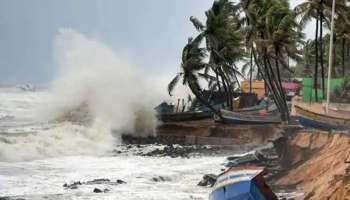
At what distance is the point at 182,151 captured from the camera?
3102 cm

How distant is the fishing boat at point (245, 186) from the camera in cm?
1293

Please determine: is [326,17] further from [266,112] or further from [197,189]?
[197,189]

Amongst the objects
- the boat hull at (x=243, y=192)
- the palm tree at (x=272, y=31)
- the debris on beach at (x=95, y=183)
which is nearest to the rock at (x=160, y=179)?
the debris on beach at (x=95, y=183)

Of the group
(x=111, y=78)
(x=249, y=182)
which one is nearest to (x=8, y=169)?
(x=249, y=182)

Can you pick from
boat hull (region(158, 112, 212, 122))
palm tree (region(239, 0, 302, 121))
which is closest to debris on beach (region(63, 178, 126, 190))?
palm tree (region(239, 0, 302, 121))

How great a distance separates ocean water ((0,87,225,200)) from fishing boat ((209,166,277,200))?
3.88 metres

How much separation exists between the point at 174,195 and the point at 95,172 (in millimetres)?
6559

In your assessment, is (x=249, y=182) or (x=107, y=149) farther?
(x=107, y=149)

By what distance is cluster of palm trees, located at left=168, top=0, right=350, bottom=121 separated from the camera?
3438cm

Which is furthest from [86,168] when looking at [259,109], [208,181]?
[259,109]

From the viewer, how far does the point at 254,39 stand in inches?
1366

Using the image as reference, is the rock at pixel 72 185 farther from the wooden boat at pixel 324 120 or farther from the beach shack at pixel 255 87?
the beach shack at pixel 255 87

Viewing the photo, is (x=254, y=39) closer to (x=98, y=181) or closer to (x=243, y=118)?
(x=243, y=118)

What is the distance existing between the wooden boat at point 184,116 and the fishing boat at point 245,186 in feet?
83.9
